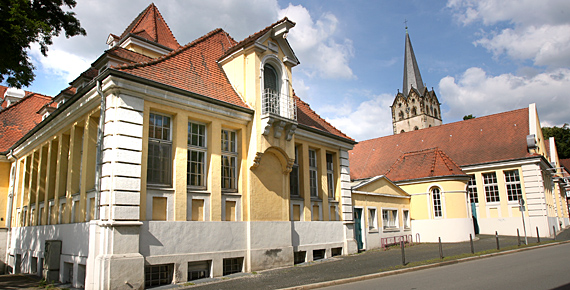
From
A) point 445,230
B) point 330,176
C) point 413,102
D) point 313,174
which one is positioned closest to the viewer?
point 313,174

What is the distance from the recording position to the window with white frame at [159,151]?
40.3 ft

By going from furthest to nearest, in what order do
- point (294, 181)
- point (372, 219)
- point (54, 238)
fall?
point (372, 219) < point (294, 181) < point (54, 238)

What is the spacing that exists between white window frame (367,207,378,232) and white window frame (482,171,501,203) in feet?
46.5

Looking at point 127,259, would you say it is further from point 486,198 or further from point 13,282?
point 486,198

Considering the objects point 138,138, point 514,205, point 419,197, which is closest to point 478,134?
point 514,205

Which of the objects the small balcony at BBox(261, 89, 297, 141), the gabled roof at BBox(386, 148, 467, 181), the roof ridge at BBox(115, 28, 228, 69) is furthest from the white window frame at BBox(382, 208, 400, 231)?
the roof ridge at BBox(115, 28, 228, 69)

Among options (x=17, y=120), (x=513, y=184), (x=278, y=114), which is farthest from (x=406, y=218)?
(x=17, y=120)

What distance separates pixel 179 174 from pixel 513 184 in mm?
27935

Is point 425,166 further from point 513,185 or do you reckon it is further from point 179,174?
point 179,174

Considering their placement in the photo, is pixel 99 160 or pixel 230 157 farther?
pixel 230 157

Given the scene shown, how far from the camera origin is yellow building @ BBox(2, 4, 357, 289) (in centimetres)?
1140

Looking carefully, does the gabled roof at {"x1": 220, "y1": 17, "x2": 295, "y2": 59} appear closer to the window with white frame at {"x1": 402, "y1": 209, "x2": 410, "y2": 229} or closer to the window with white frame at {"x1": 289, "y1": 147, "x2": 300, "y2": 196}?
the window with white frame at {"x1": 289, "y1": 147, "x2": 300, "y2": 196}

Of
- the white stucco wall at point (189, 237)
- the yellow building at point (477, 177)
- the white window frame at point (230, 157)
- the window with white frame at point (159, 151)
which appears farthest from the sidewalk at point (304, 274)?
the yellow building at point (477, 177)

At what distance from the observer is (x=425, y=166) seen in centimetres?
2780
